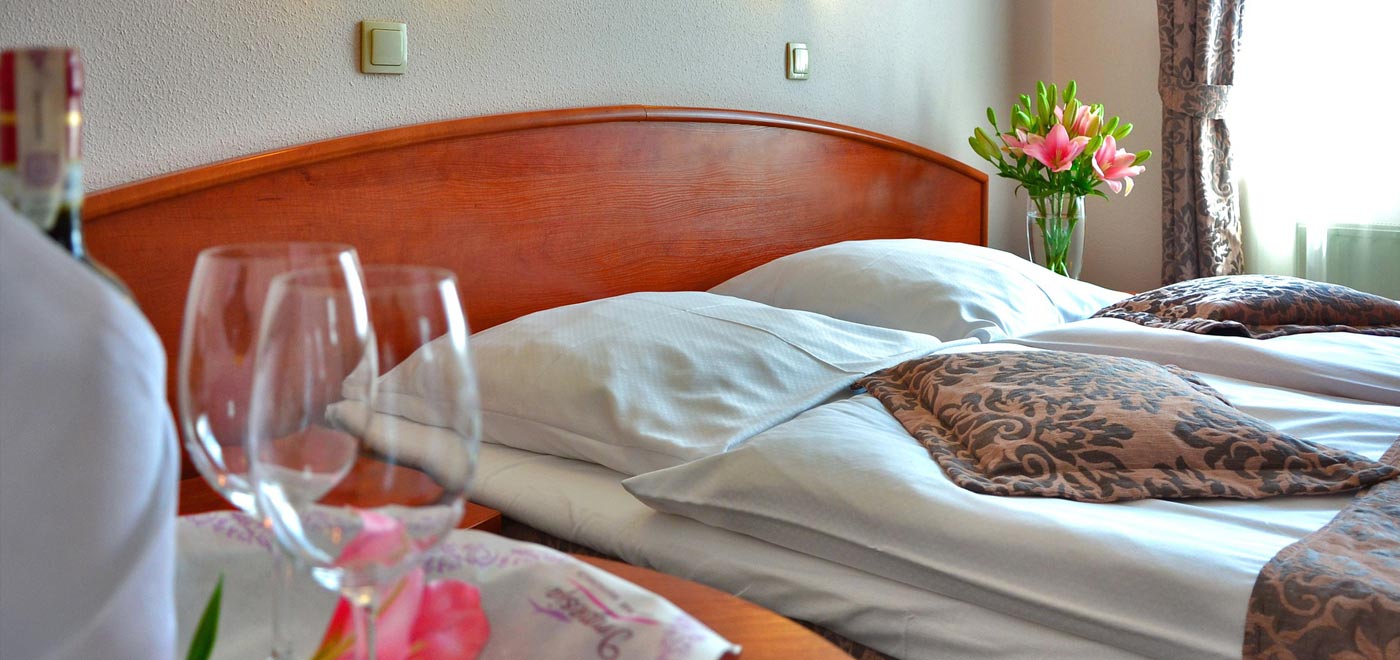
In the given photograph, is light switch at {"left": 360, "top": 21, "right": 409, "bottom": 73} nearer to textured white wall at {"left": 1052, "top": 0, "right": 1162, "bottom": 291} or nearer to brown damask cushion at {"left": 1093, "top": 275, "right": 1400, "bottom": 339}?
brown damask cushion at {"left": 1093, "top": 275, "right": 1400, "bottom": 339}

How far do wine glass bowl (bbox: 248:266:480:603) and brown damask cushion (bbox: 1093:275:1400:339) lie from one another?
1.69 meters

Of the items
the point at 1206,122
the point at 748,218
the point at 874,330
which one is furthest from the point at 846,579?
the point at 1206,122

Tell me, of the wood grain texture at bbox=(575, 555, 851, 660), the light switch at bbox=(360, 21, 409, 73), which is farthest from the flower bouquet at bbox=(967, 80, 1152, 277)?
the wood grain texture at bbox=(575, 555, 851, 660)

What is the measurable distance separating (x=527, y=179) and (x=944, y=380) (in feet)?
2.60

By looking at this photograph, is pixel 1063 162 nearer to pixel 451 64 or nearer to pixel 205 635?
pixel 451 64

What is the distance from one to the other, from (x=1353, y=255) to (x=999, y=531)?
258 cm

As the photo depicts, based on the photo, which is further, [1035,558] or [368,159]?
[368,159]

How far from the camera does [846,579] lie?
106 cm

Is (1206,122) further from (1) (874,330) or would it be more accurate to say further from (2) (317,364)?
(2) (317,364)

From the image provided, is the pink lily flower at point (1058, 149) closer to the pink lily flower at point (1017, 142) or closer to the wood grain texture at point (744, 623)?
the pink lily flower at point (1017, 142)

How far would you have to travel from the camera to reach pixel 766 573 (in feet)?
3.55

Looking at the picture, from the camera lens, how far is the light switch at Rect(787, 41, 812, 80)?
7.76ft

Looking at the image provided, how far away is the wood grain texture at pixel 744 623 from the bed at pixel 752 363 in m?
0.30

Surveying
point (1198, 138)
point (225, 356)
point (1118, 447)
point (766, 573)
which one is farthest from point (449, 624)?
point (1198, 138)
